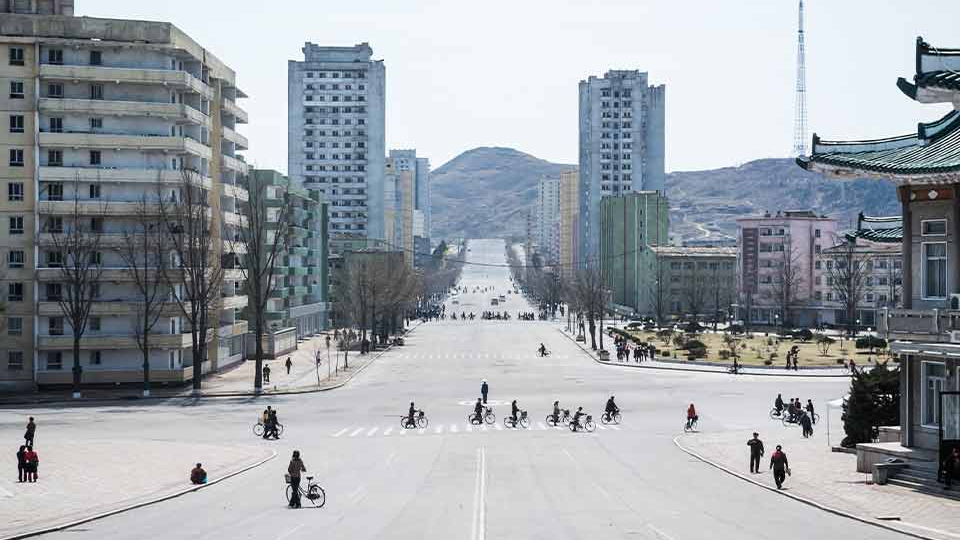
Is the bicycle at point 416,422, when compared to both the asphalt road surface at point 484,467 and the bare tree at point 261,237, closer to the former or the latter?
the asphalt road surface at point 484,467

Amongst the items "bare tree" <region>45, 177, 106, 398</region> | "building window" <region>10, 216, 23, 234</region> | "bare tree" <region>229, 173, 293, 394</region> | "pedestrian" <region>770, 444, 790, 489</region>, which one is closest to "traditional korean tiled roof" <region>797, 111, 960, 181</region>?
"pedestrian" <region>770, 444, 790, 489</region>

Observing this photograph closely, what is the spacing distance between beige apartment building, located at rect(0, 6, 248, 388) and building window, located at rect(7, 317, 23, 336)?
7cm

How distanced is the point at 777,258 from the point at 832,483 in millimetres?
124646

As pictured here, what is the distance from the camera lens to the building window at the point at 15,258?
73875mm

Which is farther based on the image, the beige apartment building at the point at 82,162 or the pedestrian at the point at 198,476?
the beige apartment building at the point at 82,162

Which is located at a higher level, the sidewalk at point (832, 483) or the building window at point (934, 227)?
the building window at point (934, 227)

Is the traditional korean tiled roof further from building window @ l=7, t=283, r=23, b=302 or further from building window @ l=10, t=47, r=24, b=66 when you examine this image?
building window @ l=7, t=283, r=23, b=302

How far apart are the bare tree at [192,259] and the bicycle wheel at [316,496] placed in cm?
4069

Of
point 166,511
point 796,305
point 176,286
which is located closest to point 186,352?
point 176,286

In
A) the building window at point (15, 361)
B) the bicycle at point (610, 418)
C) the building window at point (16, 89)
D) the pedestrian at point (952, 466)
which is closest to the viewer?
the pedestrian at point (952, 466)

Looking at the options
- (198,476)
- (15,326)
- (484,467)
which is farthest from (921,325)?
(15,326)

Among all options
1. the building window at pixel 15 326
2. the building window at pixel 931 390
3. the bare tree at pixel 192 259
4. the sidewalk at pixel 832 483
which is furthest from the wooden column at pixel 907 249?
the building window at pixel 15 326

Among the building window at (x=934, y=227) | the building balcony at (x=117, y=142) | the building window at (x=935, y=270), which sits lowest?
the building window at (x=935, y=270)

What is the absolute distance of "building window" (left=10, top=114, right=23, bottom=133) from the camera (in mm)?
73562
